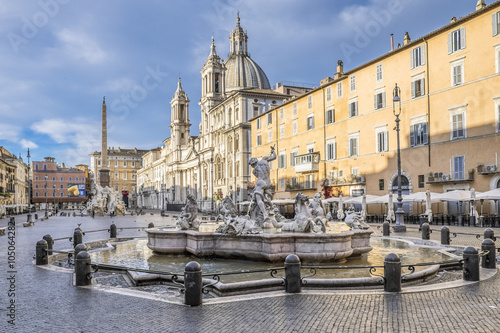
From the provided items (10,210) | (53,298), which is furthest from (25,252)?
(10,210)

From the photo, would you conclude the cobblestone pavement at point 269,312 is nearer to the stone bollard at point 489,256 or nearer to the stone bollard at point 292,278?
the stone bollard at point 292,278

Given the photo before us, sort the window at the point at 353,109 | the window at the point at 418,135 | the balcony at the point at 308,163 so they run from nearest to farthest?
the window at the point at 418,135 → the window at the point at 353,109 → the balcony at the point at 308,163

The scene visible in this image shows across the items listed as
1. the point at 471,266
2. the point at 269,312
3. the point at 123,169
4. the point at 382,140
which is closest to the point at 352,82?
the point at 382,140

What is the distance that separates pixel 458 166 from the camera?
3117 centimetres

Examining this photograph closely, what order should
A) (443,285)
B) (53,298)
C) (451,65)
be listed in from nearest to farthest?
1. (53,298)
2. (443,285)
3. (451,65)

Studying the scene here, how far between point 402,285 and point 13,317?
7208mm

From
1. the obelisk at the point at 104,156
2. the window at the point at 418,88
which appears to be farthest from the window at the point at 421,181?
the obelisk at the point at 104,156

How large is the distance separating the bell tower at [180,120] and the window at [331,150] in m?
59.5

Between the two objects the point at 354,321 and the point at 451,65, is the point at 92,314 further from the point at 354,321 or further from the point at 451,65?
the point at 451,65

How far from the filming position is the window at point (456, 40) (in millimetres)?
30947

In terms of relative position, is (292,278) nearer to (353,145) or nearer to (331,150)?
(353,145)

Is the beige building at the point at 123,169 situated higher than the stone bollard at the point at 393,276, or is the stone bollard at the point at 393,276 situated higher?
the beige building at the point at 123,169

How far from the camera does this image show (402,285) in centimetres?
916

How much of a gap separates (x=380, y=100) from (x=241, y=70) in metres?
50.3
